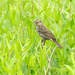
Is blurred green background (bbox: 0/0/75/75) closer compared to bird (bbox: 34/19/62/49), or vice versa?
blurred green background (bbox: 0/0/75/75)

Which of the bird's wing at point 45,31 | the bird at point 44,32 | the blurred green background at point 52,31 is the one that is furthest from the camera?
the bird's wing at point 45,31

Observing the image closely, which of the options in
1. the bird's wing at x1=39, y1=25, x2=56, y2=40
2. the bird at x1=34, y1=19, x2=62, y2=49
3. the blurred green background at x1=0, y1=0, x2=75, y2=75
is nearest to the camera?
the blurred green background at x1=0, y1=0, x2=75, y2=75

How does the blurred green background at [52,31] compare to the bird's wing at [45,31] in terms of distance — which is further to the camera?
the bird's wing at [45,31]

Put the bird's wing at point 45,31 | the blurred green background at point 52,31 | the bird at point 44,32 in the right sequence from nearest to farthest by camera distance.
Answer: the blurred green background at point 52,31 → the bird at point 44,32 → the bird's wing at point 45,31

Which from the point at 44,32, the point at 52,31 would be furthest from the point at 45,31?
the point at 52,31

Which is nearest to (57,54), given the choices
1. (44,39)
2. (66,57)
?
(66,57)

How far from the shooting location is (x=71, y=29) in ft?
13.0

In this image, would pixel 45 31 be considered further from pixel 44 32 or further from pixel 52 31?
pixel 52 31

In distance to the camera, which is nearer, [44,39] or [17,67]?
[17,67]

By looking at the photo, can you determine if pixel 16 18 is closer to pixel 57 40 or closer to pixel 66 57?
pixel 57 40

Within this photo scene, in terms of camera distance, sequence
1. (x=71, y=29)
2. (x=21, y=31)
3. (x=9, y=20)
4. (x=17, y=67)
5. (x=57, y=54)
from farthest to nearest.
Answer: (x=9, y=20), (x=21, y=31), (x=71, y=29), (x=57, y=54), (x=17, y=67)

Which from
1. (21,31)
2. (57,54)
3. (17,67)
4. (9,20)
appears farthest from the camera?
(9,20)

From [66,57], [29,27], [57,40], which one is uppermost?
[29,27]

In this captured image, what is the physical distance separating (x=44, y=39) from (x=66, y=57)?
1.74 feet
